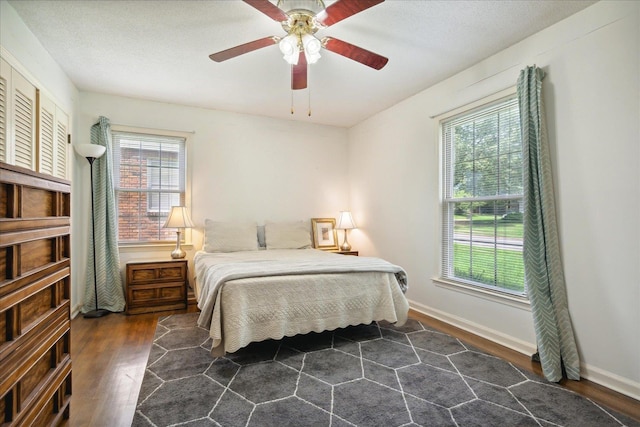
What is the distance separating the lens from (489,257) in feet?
10.0

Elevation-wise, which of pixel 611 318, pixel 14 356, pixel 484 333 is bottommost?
pixel 484 333

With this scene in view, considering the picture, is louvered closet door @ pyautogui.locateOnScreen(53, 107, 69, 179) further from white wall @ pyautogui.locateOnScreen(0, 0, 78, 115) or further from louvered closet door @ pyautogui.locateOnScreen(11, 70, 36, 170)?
louvered closet door @ pyautogui.locateOnScreen(11, 70, 36, 170)

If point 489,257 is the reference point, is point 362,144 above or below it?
above

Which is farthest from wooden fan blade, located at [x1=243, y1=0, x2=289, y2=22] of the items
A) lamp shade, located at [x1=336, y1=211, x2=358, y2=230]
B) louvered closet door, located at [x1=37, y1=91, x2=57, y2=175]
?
lamp shade, located at [x1=336, y1=211, x2=358, y2=230]

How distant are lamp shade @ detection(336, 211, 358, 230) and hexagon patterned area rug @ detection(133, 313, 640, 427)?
2.12 metres

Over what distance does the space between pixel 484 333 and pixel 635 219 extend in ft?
4.92

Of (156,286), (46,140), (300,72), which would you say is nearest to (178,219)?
(156,286)

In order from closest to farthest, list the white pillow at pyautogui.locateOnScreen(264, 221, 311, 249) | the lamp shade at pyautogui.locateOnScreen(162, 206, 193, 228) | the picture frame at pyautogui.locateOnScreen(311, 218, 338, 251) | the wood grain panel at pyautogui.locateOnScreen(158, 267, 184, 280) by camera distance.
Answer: the wood grain panel at pyautogui.locateOnScreen(158, 267, 184, 280), the lamp shade at pyautogui.locateOnScreen(162, 206, 193, 228), the white pillow at pyautogui.locateOnScreen(264, 221, 311, 249), the picture frame at pyautogui.locateOnScreen(311, 218, 338, 251)

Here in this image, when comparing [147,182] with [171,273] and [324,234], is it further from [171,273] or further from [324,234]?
[324,234]

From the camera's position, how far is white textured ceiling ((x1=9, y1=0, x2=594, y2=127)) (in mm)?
2285

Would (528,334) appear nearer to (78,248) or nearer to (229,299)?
(229,299)

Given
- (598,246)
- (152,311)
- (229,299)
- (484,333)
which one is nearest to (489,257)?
(484,333)

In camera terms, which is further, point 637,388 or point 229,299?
point 229,299

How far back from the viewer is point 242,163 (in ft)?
15.2
